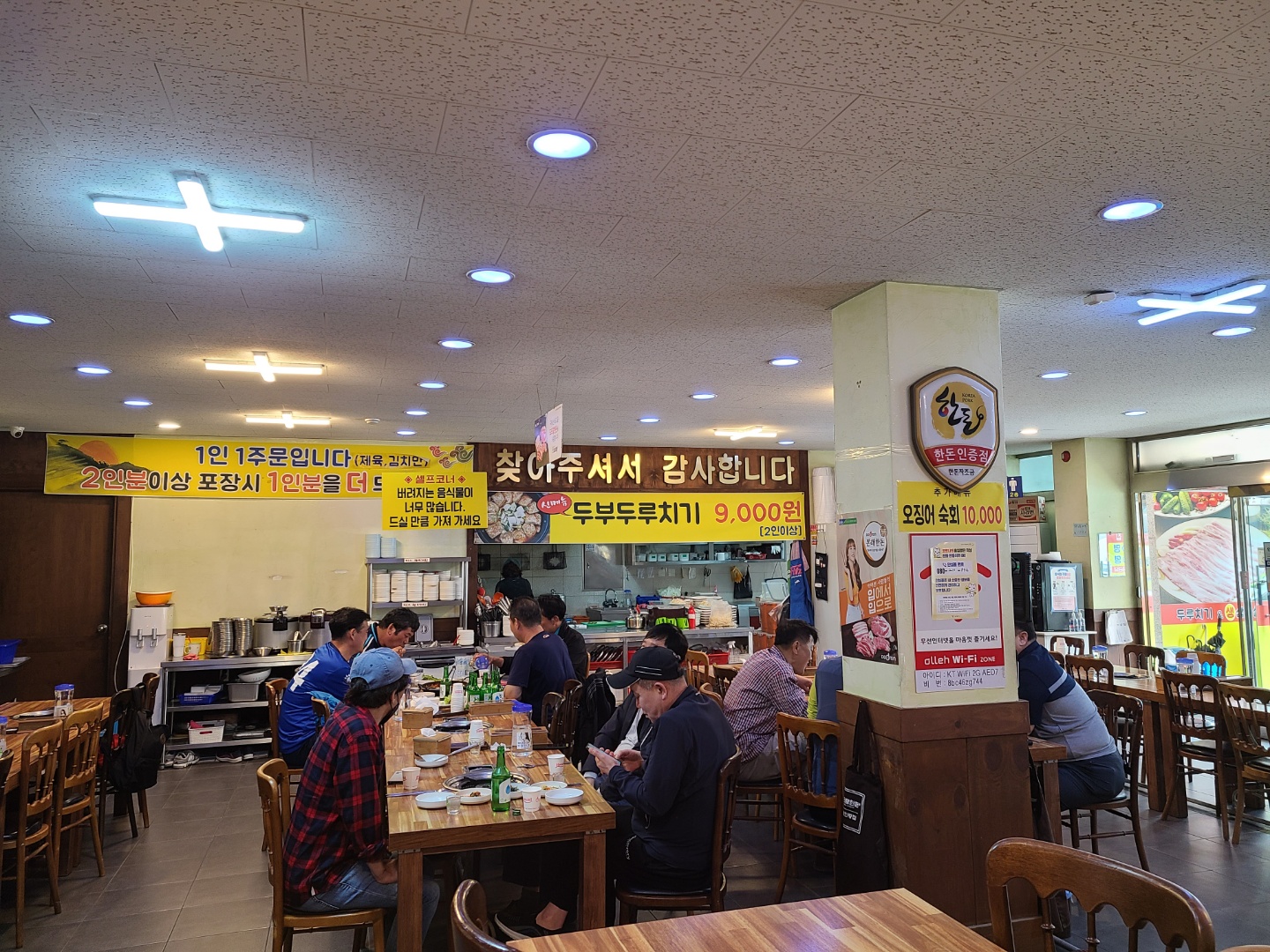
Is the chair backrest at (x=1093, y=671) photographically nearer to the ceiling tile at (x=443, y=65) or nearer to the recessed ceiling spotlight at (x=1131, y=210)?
the recessed ceiling spotlight at (x=1131, y=210)

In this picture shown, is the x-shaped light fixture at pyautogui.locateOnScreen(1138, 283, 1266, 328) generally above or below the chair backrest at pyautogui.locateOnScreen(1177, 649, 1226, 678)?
above

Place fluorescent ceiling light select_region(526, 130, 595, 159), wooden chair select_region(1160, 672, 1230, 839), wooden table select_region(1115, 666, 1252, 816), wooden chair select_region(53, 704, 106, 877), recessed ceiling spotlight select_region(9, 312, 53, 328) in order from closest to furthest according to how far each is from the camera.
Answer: fluorescent ceiling light select_region(526, 130, 595, 159) < recessed ceiling spotlight select_region(9, 312, 53, 328) < wooden chair select_region(53, 704, 106, 877) < wooden chair select_region(1160, 672, 1230, 839) < wooden table select_region(1115, 666, 1252, 816)

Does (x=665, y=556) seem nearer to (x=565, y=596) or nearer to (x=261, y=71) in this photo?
(x=565, y=596)

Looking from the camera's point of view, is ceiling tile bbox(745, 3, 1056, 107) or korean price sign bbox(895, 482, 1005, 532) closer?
ceiling tile bbox(745, 3, 1056, 107)

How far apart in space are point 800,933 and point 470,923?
849 mm

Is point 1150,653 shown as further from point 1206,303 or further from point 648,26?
point 648,26

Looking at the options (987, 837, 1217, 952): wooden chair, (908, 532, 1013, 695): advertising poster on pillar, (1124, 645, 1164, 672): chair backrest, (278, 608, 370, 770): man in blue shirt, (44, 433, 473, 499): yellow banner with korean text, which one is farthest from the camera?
(44, 433, 473, 499): yellow banner with korean text

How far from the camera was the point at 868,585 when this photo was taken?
4.23 meters

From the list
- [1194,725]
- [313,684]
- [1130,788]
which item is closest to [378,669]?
[313,684]

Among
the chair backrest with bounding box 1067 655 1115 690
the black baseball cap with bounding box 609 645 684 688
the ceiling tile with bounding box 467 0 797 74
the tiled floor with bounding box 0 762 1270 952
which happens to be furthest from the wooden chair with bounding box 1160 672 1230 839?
the ceiling tile with bounding box 467 0 797 74

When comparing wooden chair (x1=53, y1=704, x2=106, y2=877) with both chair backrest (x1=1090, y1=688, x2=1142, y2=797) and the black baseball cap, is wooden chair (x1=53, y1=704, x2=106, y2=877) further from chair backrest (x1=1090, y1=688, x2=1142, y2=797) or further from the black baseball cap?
chair backrest (x1=1090, y1=688, x2=1142, y2=797)

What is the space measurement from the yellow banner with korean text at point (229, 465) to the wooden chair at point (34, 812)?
4322mm

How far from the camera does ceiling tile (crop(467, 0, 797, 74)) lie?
6.72ft

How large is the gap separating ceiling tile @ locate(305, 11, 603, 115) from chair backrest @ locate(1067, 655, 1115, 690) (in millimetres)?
5667
